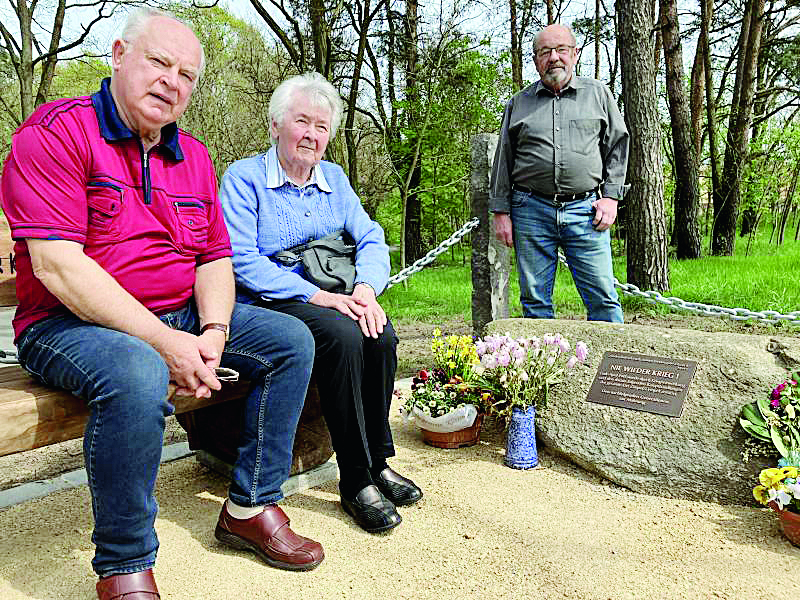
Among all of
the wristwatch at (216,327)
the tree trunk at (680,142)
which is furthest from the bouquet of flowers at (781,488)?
the tree trunk at (680,142)

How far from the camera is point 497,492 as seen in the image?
10.3 feet

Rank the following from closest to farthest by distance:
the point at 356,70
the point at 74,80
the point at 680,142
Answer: the point at 680,142 → the point at 356,70 → the point at 74,80

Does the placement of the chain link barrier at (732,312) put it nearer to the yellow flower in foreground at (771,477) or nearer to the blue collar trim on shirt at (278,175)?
the yellow flower in foreground at (771,477)

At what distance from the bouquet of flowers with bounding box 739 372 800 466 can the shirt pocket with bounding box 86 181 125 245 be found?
2641 mm

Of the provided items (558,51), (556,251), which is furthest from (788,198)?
(558,51)

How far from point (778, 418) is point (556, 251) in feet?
5.16

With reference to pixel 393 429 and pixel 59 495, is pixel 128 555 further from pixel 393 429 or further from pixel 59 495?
pixel 393 429

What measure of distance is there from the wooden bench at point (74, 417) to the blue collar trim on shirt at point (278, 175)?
0.91m

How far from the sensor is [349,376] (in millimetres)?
2740

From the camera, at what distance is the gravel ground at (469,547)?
2.36 meters

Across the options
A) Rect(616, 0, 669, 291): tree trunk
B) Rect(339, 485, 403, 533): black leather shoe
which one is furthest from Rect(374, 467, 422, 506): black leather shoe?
Rect(616, 0, 669, 291): tree trunk

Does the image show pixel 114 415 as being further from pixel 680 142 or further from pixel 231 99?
pixel 231 99

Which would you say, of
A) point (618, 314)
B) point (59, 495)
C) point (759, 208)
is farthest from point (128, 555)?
point (759, 208)

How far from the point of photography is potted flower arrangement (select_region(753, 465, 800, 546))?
257cm
